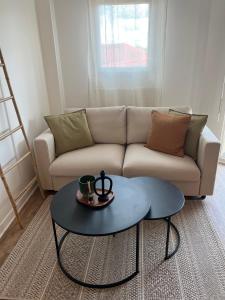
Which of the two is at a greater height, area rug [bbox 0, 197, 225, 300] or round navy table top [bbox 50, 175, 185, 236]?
round navy table top [bbox 50, 175, 185, 236]

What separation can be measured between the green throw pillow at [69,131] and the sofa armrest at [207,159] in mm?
1185

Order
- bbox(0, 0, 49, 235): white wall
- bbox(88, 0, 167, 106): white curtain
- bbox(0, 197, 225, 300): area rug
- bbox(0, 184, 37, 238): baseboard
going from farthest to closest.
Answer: bbox(88, 0, 167, 106): white curtain → bbox(0, 0, 49, 235): white wall → bbox(0, 184, 37, 238): baseboard → bbox(0, 197, 225, 300): area rug

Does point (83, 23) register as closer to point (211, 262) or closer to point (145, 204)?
point (145, 204)

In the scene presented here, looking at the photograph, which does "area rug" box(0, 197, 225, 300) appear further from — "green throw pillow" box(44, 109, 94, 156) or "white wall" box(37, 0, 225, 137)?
"white wall" box(37, 0, 225, 137)

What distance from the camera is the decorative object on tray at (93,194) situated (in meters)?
1.58

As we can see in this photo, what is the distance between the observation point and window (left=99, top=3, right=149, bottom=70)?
9.46 feet

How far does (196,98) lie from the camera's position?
3234mm

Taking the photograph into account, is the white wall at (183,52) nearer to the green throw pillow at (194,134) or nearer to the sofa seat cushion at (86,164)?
the green throw pillow at (194,134)

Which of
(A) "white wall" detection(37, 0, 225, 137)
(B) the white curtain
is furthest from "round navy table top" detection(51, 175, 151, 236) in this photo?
(A) "white wall" detection(37, 0, 225, 137)

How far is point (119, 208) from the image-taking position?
157 cm

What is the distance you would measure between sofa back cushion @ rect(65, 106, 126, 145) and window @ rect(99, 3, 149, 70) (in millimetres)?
773

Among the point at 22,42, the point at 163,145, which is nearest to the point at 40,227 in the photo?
the point at 163,145

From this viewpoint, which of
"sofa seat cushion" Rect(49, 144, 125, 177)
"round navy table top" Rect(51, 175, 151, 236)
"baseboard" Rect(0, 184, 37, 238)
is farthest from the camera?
"sofa seat cushion" Rect(49, 144, 125, 177)

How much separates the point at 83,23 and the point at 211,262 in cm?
297
